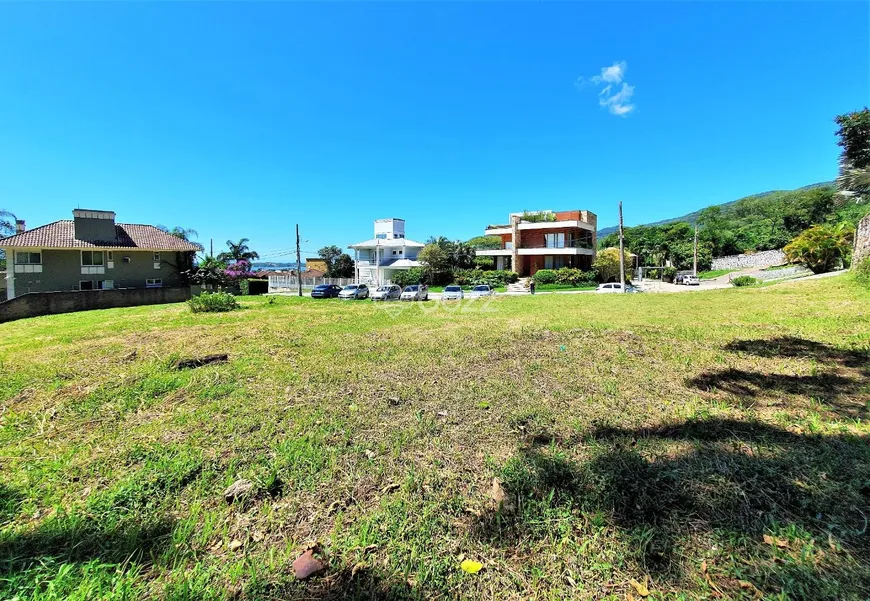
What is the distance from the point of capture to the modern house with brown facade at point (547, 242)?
1607 inches

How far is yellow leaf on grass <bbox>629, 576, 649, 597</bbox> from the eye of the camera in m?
1.93

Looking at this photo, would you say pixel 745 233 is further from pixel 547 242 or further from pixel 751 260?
pixel 547 242

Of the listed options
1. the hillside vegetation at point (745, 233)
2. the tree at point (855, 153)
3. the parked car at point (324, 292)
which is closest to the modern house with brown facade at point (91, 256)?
the parked car at point (324, 292)

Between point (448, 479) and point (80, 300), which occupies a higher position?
point (80, 300)

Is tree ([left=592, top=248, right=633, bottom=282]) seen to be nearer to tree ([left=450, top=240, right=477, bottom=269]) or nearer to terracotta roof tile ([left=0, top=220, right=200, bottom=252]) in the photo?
tree ([left=450, top=240, right=477, bottom=269])

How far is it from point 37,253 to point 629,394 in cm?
3509

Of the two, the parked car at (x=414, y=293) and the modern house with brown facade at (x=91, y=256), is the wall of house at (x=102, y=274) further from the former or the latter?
the parked car at (x=414, y=293)

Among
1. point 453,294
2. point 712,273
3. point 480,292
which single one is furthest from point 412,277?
point 712,273

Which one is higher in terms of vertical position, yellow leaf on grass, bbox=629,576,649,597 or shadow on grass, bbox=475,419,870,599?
shadow on grass, bbox=475,419,870,599

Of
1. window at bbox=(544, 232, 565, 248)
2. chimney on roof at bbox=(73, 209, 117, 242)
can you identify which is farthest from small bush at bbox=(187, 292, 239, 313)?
window at bbox=(544, 232, 565, 248)

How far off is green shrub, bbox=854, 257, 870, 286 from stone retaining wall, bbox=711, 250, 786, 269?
4173 cm

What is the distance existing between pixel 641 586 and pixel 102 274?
3514 cm

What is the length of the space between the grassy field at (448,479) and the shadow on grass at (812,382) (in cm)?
5

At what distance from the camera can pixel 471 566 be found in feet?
7.14
